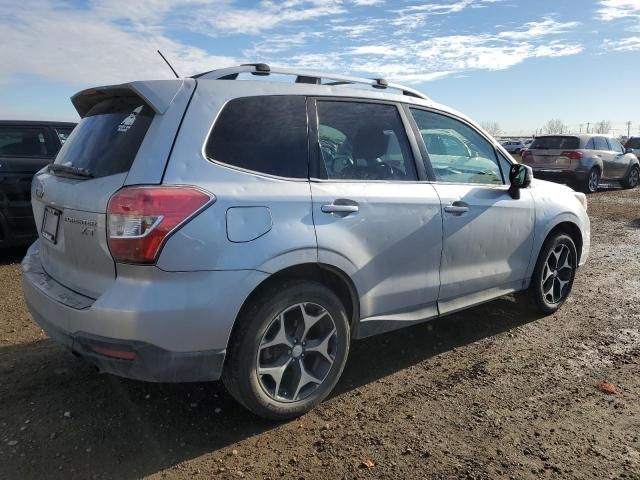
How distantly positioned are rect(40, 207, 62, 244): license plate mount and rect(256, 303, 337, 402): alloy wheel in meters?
1.34

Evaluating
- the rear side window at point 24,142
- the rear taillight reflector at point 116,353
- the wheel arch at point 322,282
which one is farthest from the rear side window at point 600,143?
the rear taillight reflector at point 116,353

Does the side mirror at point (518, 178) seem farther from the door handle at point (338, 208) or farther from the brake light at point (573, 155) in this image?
the brake light at point (573, 155)

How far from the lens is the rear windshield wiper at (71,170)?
9.36 ft

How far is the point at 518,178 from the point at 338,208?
6.21ft

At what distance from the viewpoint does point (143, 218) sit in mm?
2471

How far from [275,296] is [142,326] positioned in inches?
27.1

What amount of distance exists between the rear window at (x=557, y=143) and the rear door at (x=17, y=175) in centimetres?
1326

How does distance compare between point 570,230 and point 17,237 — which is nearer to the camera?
point 570,230

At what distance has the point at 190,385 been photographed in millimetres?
3451

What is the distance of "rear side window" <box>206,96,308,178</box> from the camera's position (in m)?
2.79

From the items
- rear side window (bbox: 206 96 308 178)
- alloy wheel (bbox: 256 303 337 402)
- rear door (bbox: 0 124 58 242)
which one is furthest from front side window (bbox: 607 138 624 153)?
alloy wheel (bbox: 256 303 337 402)

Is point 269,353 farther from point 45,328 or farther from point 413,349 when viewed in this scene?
point 413,349

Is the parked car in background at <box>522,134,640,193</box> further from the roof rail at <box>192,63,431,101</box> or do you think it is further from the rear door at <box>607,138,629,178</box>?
the roof rail at <box>192,63,431,101</box>

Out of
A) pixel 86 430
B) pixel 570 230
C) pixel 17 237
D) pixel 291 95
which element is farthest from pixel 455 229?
pixel 17 237
